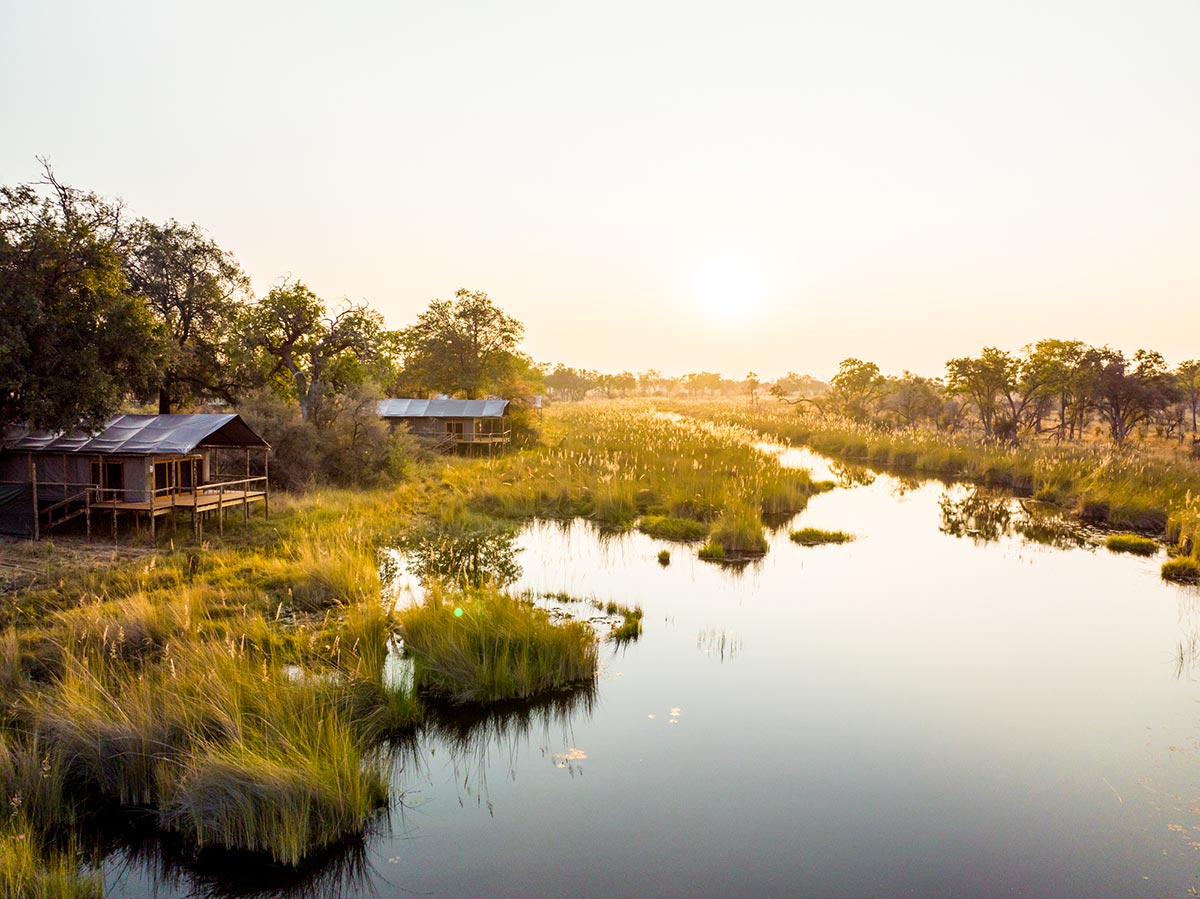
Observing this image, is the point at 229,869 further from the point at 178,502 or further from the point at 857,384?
the point at 857,384

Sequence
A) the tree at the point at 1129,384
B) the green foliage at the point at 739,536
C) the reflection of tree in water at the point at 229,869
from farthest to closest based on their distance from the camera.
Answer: the tree at the point at 1129,384 → the green foliage at the point at 739,536 → the reflection of tree in water at the point at 229,869

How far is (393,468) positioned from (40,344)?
13354mm

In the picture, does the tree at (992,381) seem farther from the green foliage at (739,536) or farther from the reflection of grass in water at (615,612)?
the reflection of grass in water at (615,612)

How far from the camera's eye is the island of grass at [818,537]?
55.2ft

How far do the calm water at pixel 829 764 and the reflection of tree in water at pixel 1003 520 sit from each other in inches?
177

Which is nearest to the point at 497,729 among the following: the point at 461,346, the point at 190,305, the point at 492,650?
the point at 492,650

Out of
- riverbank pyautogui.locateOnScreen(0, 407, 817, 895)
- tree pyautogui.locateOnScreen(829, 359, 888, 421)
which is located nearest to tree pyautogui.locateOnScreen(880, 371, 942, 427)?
tree pyautogui.locateOnScreen(829, 359, 888, 421)

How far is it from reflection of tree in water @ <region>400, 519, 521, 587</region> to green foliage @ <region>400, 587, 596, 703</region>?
4.96ft

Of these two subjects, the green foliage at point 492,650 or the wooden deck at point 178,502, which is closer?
the green foliage at point 492,650

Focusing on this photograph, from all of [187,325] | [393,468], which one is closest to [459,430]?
[393,468]

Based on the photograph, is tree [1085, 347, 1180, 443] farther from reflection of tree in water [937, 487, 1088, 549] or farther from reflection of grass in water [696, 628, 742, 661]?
reflection of grass in water [696, 628, 742, 661]

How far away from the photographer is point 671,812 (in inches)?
246

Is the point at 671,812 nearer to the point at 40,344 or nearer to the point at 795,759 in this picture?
the point at 795,759

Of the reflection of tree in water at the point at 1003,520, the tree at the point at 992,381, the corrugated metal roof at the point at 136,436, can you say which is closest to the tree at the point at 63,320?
the corrugated metal roof at the point at 136,436
